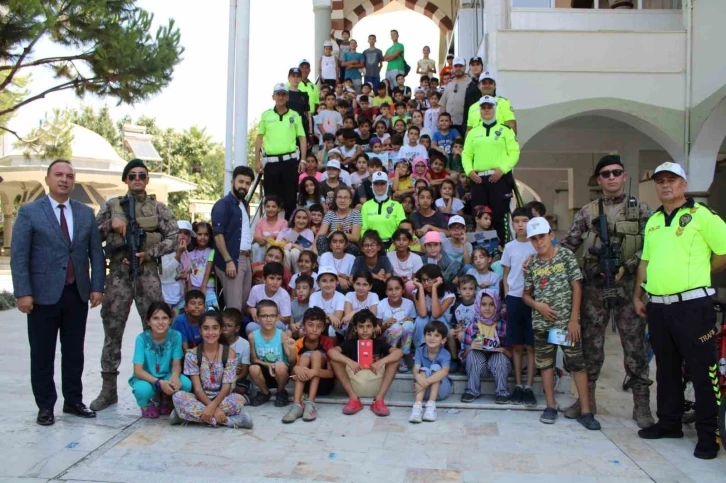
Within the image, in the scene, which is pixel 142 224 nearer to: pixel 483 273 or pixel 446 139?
pixel 483 273

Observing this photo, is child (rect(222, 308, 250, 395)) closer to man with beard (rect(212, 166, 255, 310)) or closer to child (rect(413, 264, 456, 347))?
man with beard (rect(212, 166, 255, 310))

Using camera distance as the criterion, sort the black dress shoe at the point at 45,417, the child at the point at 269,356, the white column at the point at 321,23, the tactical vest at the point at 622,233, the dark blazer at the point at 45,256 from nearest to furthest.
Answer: the dark blazer at the point at 45,256, the black dress shoe at the point at 45,417, the tactical vest at the point at 622,233, the child at the point at 269,356, the white column at the point at 321,23

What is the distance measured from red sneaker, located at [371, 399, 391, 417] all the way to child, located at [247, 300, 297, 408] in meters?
0.80

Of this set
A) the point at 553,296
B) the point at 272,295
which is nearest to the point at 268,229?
the point at 272,295

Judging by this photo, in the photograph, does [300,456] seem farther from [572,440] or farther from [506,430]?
[572,440]

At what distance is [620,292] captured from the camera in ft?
17.7

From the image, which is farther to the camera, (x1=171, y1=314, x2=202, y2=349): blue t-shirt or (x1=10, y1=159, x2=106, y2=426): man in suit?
(x1=171, y1=314, x2=202, y2=349): blue t-shirt

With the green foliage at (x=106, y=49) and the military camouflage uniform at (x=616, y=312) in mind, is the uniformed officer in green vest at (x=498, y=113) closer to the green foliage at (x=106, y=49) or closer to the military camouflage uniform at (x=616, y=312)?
the military camouflage uniform at (x=616, y=312)

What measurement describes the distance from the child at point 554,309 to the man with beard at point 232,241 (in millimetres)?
2905

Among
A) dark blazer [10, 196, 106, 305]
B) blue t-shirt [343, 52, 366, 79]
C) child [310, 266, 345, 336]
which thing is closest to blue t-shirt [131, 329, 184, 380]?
dark blazer [10, 196, 106, 305]

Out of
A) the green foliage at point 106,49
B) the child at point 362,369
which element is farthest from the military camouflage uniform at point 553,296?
the green foliage at point 106,49

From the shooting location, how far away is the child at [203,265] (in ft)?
22.6

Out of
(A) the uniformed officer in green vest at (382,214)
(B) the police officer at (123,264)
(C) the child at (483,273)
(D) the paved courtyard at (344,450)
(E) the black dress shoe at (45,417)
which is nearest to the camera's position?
(D) the paved courtyard at (344,450)

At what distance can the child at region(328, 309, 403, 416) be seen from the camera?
577cm
